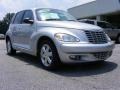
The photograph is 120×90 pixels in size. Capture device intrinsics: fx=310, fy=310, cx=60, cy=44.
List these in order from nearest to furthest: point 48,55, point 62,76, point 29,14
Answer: point 62,76 < point 48,55 < point 29,14

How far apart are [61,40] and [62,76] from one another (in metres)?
0.90

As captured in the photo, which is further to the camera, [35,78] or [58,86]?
[35,78]

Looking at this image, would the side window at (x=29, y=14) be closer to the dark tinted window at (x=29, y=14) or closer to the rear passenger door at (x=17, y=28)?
the dark tinted window at (x=29, y=14)

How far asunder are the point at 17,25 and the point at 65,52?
11.2ft

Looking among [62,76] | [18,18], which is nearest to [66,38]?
[62,76]

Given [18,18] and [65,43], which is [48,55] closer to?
[65,43]

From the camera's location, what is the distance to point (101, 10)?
107ft

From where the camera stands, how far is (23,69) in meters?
8.23

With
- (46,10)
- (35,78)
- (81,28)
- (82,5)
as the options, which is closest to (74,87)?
(35,78)

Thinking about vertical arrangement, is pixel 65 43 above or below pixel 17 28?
above

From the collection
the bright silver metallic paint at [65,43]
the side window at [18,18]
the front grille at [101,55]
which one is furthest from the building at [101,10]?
the front grille at [101,55]

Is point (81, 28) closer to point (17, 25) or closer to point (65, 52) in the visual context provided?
point (65, 52)

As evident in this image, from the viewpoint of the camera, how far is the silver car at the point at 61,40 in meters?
7.53

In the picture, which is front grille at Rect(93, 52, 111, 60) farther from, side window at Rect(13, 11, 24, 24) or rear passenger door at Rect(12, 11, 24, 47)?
side window at Rect(13, 11, 24, 24)
